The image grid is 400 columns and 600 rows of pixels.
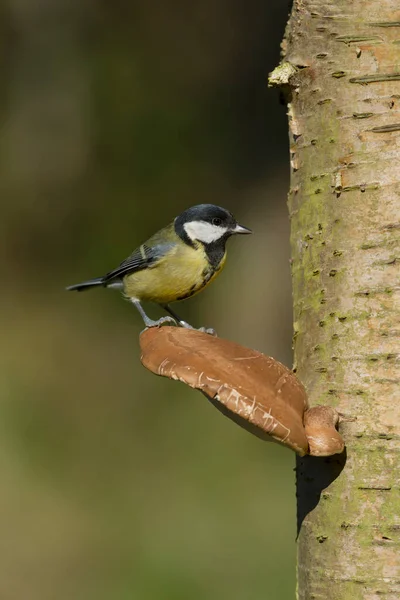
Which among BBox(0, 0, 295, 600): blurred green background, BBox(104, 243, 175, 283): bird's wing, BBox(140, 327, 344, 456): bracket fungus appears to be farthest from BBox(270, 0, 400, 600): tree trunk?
BBox(0, 0, 295, 600): blurred green background

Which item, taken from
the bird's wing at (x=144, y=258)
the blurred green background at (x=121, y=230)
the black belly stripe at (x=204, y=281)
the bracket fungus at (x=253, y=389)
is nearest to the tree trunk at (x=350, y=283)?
the bracket fungus at (x=253, y=389)

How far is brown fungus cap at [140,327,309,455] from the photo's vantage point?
4.25ft

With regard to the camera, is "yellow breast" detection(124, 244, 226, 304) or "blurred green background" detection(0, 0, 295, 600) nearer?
"yellow breast" detection(124, 244, 226, 304)

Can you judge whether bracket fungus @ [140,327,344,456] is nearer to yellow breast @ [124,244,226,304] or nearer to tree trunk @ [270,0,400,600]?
tree trunk @ [270,0,400,600]

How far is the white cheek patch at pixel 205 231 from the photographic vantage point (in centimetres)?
287

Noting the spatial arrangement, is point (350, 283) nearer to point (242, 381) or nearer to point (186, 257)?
point (242, 381)

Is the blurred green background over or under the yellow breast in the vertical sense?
under

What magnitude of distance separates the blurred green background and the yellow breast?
2287 mm

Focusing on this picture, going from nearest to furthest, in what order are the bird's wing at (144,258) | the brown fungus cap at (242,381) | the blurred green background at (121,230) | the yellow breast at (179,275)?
the brown fungus cap at (242,381) → the yellow breast at (179,275) → the bird's wing at (144,258) → the blurred green background at (121,230)

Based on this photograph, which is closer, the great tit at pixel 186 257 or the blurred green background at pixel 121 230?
the great tit at pixel 186 257

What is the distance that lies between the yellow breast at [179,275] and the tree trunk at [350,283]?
127 cm

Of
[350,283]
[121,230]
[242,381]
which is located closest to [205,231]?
[350,283]

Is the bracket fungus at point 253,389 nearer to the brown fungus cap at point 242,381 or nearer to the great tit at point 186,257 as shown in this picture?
the brown fungus cap at point 242,381

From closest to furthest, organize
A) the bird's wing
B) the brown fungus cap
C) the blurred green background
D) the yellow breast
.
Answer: the brown fungus cap → the yellow breast → the bird's wing → the blurred green background
